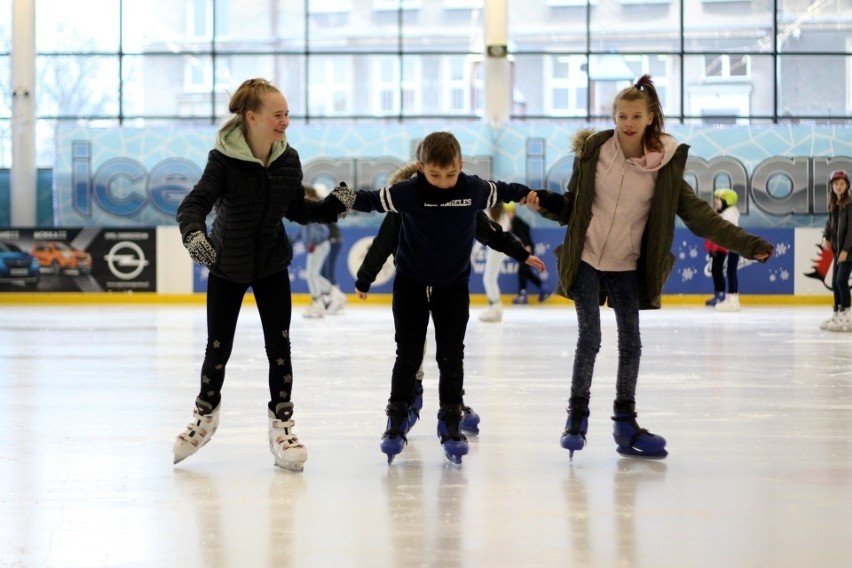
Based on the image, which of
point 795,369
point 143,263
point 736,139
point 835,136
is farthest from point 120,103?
point 795,369

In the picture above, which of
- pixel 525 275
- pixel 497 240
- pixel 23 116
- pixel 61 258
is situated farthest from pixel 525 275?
pixel 497 240

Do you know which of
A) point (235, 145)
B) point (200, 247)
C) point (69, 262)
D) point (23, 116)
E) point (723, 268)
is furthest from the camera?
point (23, 116)

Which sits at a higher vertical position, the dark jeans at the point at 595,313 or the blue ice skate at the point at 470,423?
the dark jeans at the point at 595,313

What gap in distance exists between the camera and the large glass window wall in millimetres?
19734

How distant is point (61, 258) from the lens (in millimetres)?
16781

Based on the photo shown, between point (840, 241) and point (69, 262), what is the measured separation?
10.5m

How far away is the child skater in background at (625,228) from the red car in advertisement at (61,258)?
13586 millimetres

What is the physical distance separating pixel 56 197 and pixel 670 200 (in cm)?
1589

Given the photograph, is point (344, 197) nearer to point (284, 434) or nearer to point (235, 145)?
point (235, 145)

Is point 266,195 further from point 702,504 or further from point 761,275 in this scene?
point 761,275

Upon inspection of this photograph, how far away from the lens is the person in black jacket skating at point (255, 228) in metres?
3.83

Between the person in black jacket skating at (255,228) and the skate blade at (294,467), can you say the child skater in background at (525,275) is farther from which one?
the skate blade at (294,467)

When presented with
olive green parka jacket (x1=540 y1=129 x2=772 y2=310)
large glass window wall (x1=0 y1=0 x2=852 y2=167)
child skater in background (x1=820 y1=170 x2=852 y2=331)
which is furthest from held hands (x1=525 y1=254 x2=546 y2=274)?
large glass window wall (x1=0 y1=0 x2=852 y2=167)

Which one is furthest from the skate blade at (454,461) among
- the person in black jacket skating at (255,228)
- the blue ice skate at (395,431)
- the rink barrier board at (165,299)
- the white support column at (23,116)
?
the white support column at (23,116)
